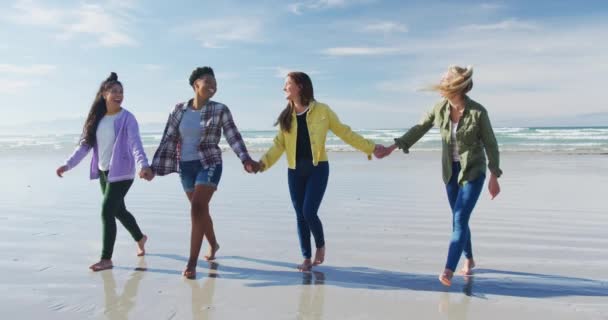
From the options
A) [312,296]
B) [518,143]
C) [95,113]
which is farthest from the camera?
[518,143]

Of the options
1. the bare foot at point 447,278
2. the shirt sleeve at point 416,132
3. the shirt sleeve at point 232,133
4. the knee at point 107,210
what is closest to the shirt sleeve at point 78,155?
the knee at point 107,210

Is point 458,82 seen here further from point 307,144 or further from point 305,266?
point 305,266

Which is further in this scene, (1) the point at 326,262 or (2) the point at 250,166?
(1) the point at 326,262

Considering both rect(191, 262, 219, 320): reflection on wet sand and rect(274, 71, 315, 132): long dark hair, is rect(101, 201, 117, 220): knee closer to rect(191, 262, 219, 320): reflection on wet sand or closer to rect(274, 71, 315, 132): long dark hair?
rect(191, 262, 219, 320): reflection on wet sand

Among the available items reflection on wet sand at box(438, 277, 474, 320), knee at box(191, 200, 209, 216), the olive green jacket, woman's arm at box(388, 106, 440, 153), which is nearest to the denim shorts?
knee at box(191, 200, 209, 216)

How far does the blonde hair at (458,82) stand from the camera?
4.13 metres

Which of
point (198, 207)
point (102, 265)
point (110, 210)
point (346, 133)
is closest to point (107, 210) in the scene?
point (110, 210)

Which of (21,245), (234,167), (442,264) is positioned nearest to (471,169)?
(442,264)

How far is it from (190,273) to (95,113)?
76.6 inches

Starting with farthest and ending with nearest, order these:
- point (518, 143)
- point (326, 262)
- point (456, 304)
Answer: point (518, 143) → point (326, 262) → point (456, 304)

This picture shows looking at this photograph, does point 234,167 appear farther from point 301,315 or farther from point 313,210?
point 301,315

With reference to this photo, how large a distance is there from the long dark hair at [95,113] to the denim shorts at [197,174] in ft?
3.29

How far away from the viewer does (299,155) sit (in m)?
4.77

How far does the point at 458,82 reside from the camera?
4137mm
